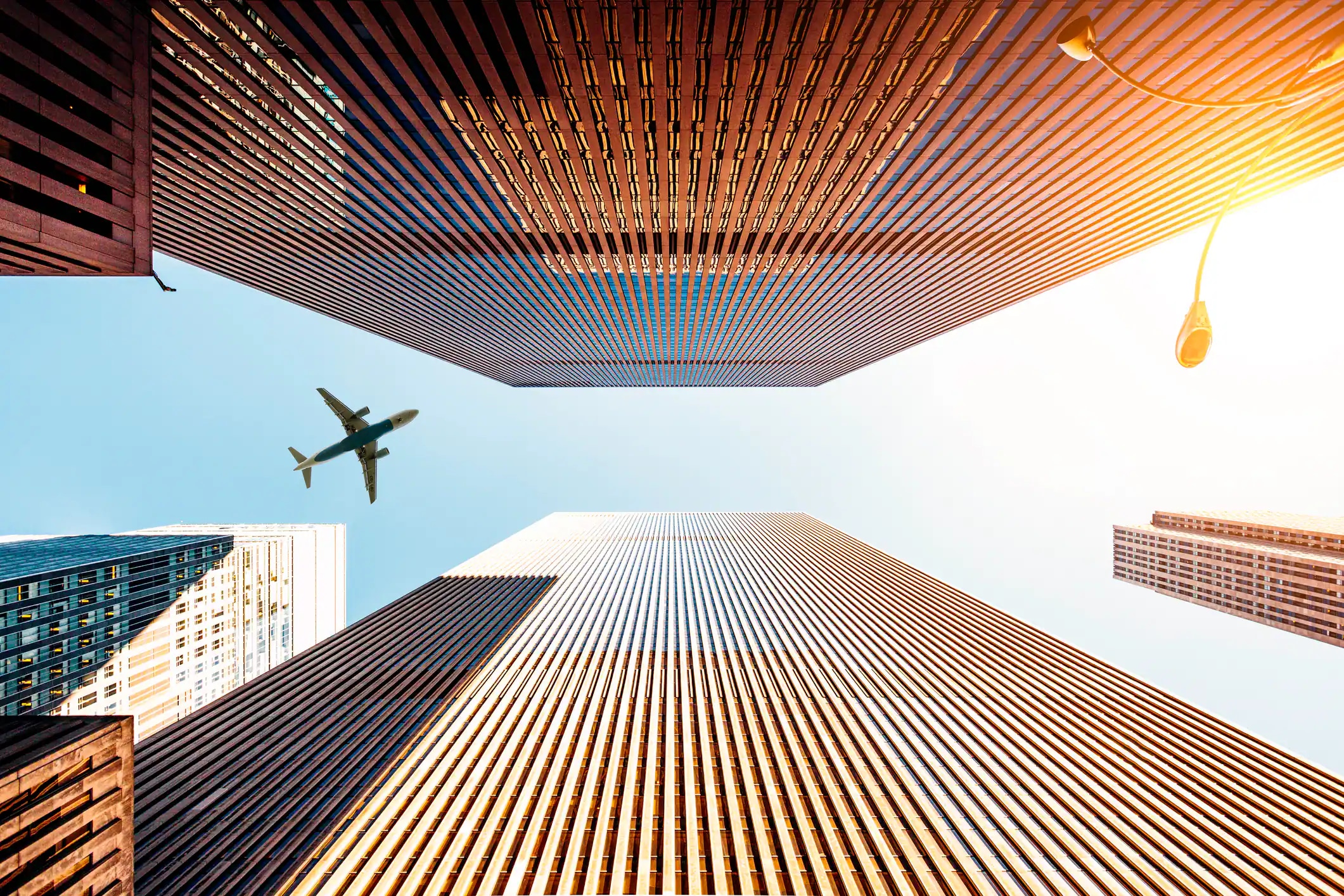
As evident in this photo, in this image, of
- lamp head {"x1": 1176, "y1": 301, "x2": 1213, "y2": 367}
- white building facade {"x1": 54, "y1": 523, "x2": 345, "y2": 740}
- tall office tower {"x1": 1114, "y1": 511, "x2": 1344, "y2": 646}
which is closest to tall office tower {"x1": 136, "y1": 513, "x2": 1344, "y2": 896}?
lamp head {"x1": 1176, "y1": 301, "x2": 1213, "y2": 367}

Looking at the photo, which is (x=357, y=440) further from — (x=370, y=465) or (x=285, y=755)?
(x=285, y=755)

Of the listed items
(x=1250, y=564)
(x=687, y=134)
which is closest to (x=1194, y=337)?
(x=687, y=134)

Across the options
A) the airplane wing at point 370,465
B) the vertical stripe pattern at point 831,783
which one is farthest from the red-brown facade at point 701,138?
the vertical stripe pattern at point 831,783

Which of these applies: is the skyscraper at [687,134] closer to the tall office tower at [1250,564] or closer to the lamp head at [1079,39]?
the lamp head at [1079,39]

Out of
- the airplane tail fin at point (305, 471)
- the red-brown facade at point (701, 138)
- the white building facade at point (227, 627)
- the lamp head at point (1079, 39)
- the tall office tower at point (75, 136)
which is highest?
the red-brown facade at point (701, 138)

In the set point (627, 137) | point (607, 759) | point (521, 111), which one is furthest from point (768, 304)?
point (607, 759)

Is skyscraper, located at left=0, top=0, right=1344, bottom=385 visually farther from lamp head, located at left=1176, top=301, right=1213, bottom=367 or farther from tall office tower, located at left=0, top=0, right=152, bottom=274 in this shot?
lamp head, located at left=1176, top=301, right=1213, bottom=367

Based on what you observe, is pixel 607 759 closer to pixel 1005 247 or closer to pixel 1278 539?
pixel 1005 247
